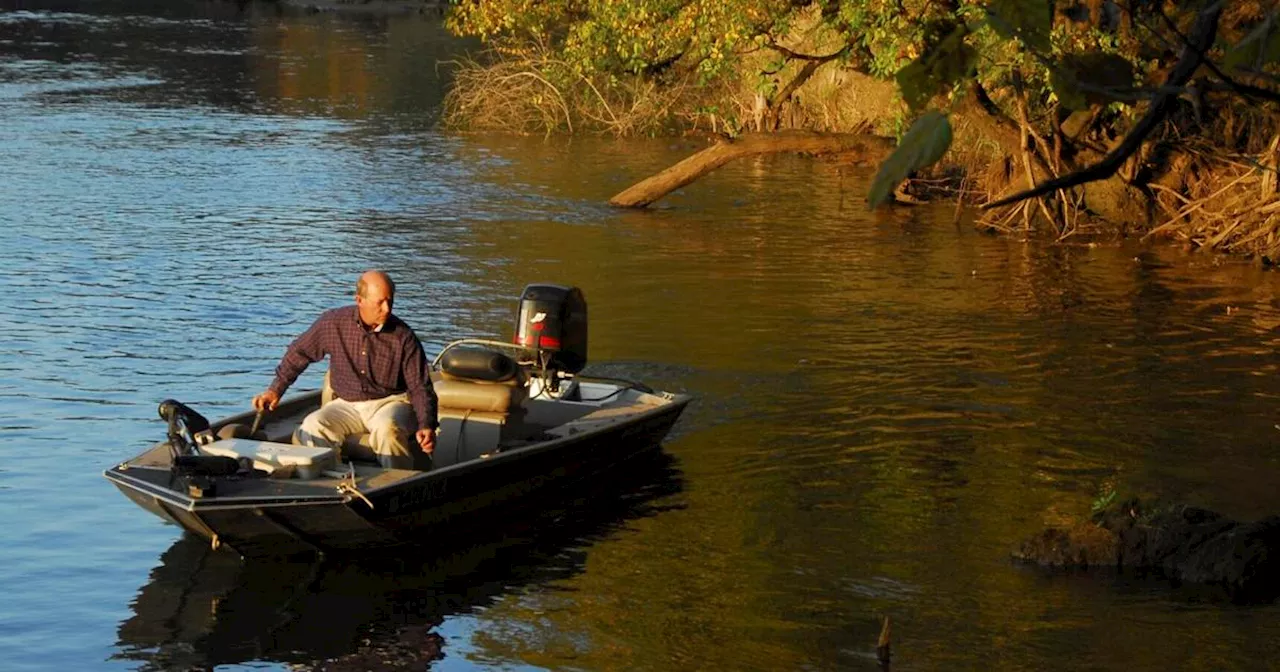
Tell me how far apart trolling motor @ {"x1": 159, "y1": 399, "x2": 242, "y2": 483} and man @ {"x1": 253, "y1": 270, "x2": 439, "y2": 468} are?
51 cm

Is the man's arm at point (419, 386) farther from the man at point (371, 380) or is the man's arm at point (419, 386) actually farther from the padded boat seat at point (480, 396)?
the padded boat seat at point (480, 396)

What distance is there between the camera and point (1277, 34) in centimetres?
465

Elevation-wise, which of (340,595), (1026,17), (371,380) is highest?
(1026,17)

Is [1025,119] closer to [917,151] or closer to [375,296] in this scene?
[375,296]

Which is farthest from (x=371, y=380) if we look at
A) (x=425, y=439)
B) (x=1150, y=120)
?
(x=1150, y=120)

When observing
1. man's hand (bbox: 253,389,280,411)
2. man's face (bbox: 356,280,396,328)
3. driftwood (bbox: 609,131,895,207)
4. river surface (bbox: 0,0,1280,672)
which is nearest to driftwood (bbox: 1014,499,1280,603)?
river surface (bbox: 0,0,1280,672)

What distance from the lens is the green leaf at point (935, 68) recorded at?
436 cm

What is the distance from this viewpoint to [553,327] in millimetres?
14836

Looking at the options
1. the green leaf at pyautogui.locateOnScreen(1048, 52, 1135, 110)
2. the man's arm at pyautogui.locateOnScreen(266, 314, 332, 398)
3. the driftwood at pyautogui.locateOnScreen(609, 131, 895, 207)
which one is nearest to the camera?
the green leaf at pyautogui.locateOnScreen(1048, 52, 1135, 110)

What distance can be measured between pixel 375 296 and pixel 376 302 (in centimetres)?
4

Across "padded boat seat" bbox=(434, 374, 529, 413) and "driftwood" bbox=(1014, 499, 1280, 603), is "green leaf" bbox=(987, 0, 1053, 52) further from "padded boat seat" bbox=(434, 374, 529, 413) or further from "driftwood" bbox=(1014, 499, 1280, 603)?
"padded boat seat" bbox=(434, 374, 529, 413)

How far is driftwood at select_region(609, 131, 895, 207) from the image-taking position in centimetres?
2842

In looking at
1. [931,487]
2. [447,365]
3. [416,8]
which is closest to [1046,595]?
[931,487]

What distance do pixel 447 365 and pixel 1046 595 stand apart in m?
4.60
